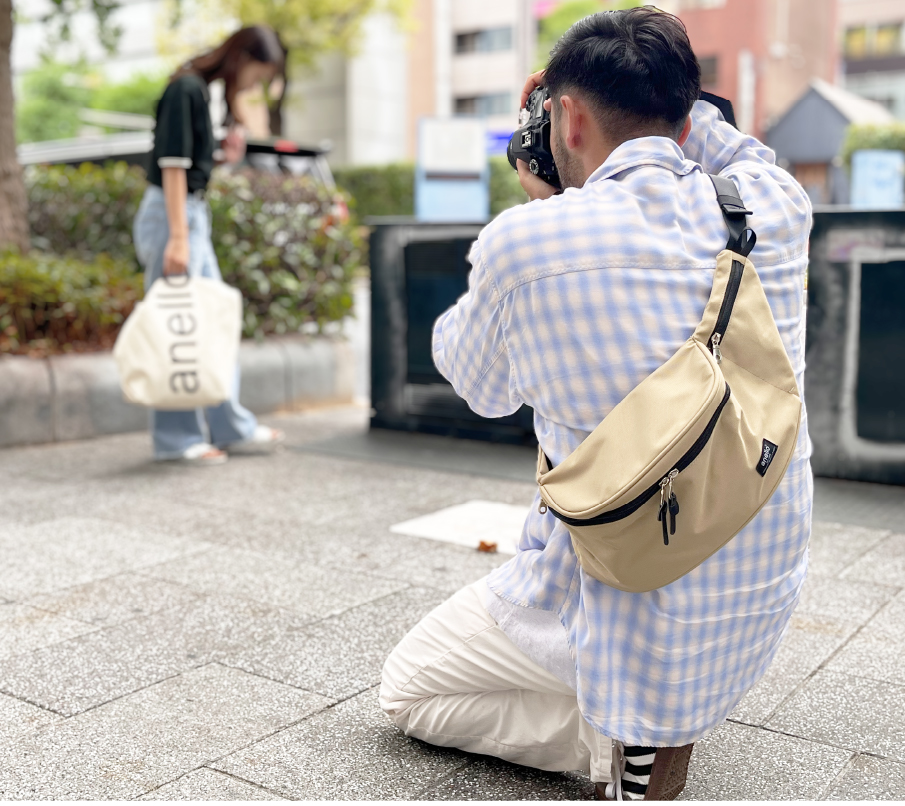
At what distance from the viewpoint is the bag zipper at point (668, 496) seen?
5.41ft

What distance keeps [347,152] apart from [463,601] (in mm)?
41415

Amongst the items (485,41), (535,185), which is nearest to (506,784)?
(535,185)

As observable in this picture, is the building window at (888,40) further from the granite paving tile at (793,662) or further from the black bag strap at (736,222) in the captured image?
the black bag strap at (736,222)

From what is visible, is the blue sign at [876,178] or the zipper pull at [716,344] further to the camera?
the blue sign at [876,178]

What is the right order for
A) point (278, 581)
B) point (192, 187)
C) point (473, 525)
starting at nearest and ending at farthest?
point (278, 581), point (473, 525), point (192, 187)

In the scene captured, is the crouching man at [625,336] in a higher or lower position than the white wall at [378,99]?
lower

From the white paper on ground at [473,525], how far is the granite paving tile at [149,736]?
4.67ft

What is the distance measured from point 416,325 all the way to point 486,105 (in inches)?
2050

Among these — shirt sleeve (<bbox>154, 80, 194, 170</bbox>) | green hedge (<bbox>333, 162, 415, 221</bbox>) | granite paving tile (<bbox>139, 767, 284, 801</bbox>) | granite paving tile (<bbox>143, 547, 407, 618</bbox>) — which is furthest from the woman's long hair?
green hedge (<bbox>333, 162, 415, 221</bbox>)

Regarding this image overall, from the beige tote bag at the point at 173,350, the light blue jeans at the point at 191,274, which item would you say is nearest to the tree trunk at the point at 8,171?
the light blue jeans at the point at 191,274

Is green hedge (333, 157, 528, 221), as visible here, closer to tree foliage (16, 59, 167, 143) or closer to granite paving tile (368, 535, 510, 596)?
granite paving tile (368, 535, 510, 596)

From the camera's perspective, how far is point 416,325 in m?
6.12

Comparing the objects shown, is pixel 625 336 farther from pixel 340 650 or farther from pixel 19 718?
pixel 19 718

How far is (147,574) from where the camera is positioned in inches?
144
